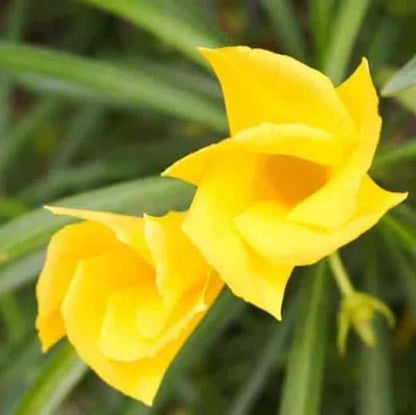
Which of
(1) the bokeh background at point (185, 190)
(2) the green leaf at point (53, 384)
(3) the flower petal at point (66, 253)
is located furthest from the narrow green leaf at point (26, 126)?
(3) the flower petal at point (66, 253)

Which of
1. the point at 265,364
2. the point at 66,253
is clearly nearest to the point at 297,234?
the point at 66,253

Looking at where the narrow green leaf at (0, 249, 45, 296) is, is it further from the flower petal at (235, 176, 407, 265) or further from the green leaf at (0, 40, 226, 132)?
the flower petal at (235, 176, 407, 265)

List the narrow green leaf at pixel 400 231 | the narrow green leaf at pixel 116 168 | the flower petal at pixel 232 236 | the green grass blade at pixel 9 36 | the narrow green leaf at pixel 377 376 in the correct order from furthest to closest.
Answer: the green grass blade at pixel 9 36 → the narrow green leaf at pixel 116 168 → the narrow green leaf at pixel 377 376 → the narrow green leaf at pixel 400 231 → the flower petal at pixel 232 236

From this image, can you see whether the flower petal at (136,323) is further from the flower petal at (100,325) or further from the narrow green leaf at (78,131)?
the narrow green leaf at (78,131)

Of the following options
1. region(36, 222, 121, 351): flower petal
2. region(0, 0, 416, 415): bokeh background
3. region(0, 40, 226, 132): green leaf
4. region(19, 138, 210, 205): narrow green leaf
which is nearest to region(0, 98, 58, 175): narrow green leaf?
region(0, 0, 416, 415): bokeh background

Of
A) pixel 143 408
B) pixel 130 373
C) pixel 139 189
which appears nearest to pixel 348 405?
pixel 143 408

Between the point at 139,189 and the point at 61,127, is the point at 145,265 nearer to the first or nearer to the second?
the point at 139,189

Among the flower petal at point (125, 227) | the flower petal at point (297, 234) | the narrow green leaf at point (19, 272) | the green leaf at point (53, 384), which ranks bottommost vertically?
the green leaf at point (53, 384)
